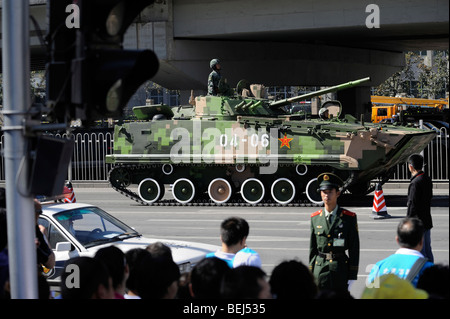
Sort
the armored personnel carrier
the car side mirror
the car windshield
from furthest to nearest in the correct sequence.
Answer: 1. the armored personnel carrier
2. the car windshield
3. the car side mirror

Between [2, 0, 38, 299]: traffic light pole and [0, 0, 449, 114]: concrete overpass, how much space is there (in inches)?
800

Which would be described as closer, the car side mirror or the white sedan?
the car side mirror

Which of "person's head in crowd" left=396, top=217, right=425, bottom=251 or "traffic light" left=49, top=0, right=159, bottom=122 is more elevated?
"traffic light" left=49, top=0, right=159, bottom=122

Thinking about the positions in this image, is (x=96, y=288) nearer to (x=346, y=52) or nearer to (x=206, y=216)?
(x=206, y=216)

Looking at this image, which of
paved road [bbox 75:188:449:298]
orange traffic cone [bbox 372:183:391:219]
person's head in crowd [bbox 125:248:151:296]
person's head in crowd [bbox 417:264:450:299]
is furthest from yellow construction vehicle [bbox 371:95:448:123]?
person's head in crowd [bbox 417:264:450:299]

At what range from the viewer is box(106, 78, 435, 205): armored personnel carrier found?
2067 cm

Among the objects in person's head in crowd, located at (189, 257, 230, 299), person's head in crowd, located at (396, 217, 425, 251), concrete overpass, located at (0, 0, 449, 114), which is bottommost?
person's head in crowd, located at (189, 257, 230, 299)

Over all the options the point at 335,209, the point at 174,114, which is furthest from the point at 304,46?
the point at 335,209

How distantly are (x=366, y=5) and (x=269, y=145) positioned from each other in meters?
8.11

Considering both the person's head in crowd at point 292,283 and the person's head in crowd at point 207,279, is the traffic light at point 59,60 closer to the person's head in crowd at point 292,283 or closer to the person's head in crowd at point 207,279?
the person's head in crowd at point 207,279

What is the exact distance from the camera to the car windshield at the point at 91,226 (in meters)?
9.85

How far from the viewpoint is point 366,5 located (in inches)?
1068

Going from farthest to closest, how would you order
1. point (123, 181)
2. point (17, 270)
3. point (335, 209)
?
point (123, 181), point (335, 209), point (17, 270)

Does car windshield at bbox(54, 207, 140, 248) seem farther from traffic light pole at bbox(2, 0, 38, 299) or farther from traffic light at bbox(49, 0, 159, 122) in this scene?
traffic light at bbox(49, 0, 159, 122)
